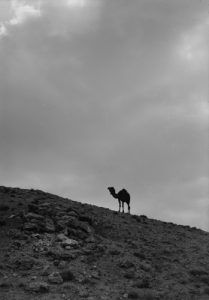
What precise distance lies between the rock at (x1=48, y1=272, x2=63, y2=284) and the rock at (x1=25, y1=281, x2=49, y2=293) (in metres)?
0.80

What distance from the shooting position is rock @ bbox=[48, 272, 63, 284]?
3359 cm

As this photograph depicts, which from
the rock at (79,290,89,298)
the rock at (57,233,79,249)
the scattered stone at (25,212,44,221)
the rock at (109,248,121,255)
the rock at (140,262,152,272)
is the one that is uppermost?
the scattered stone at (25,212,44,221)

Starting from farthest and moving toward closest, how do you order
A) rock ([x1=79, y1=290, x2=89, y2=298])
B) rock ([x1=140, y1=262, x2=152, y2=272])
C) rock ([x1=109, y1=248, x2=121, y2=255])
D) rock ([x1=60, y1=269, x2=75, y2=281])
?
1. rock ([x1=109, y1=248, x2=121, y2=255])
2. rock ([x1=140, y1=262, x2=152, y2=272])
3. rock ([x1=60, y1=269, x2=75, y2=281])
4. rock ([x1=79, y1=290, x2=89, y2=298])

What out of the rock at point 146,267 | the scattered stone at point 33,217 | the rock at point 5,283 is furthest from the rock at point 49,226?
the rock at point 5,283

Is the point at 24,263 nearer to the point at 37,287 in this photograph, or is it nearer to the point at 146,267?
the point at 37,287

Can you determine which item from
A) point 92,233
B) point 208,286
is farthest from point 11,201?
point 208,286

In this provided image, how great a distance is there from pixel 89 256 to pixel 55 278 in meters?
5.41

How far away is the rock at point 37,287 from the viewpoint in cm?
3209

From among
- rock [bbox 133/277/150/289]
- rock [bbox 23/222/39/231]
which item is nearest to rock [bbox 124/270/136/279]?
rock [bbox 133/277/150/289]

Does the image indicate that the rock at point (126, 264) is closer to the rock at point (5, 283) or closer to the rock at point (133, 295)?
the rock at point (133, 295)

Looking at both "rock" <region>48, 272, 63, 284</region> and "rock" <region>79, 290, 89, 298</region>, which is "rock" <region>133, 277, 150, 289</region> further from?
"rock" <region>48, 272, 63, 284</region>

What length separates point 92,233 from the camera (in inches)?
1748

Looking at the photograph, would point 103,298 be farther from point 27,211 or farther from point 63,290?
point 27,211

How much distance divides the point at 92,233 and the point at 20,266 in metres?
9.90
